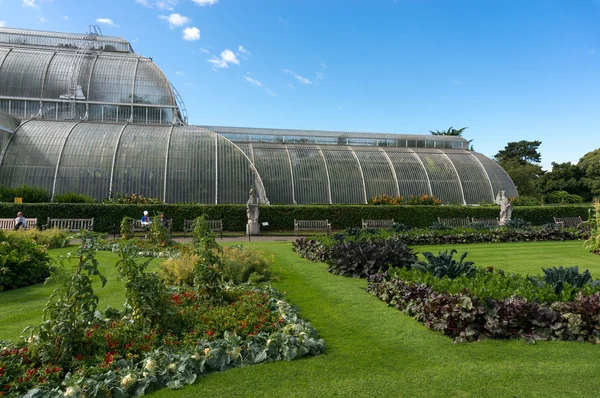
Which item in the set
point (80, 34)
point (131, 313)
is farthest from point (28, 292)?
point (80, 34)

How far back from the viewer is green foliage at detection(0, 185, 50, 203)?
2217 centimetres

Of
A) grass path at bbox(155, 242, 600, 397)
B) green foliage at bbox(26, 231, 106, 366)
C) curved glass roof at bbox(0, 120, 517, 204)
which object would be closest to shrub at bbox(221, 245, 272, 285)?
grass path at bbox(155, 242, 600, 397)

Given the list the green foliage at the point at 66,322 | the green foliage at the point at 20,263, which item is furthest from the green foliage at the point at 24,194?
the green foliage at the point at 66,322

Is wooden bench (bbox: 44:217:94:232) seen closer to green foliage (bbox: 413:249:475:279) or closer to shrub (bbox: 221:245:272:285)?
shrub (bbox: 221:245:272:285)

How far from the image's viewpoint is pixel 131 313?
5984 mm

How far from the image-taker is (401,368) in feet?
15.5

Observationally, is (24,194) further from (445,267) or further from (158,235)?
(445,267)

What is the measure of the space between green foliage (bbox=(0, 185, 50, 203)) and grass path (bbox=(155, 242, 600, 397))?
22.8 meters

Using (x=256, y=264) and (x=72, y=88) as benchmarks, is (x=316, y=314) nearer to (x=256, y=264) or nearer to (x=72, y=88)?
(x=256, y=264)

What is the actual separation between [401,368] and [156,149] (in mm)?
26117

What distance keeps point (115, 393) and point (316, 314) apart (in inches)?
139

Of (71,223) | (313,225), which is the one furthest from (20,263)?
(313,225)

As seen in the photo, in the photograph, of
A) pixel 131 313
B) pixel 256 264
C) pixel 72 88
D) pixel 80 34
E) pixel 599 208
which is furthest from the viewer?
pixel 80 34

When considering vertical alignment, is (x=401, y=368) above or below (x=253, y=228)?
below
